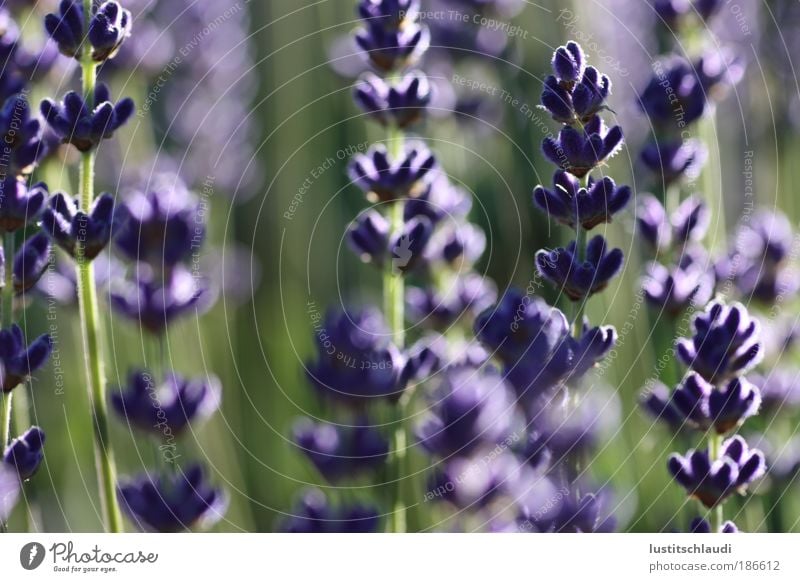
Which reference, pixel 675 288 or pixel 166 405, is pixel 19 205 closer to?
pixel 166 405

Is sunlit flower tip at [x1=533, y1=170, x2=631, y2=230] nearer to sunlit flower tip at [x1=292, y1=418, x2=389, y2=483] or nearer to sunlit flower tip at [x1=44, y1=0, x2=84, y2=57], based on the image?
sunlit flower tip at [x1=292, y1=418, x2=389, y2=483]

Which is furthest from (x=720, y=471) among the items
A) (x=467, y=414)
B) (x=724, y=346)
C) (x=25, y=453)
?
(x=25, y=453)

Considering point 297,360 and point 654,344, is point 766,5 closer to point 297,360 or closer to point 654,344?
point 654,344

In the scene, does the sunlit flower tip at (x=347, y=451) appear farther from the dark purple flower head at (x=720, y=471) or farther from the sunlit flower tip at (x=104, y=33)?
the sunlit flower tip at (x=104, y=33)

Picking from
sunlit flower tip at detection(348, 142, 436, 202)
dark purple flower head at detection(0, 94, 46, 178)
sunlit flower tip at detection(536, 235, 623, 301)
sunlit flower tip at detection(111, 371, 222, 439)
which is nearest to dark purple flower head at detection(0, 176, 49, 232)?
dark purple flower head at detection(0, 94, 46, 178)

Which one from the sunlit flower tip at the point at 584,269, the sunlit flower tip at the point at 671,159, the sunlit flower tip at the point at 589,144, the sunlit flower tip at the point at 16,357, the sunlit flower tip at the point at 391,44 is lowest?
the sunlit flower tip at the point at 16,357
